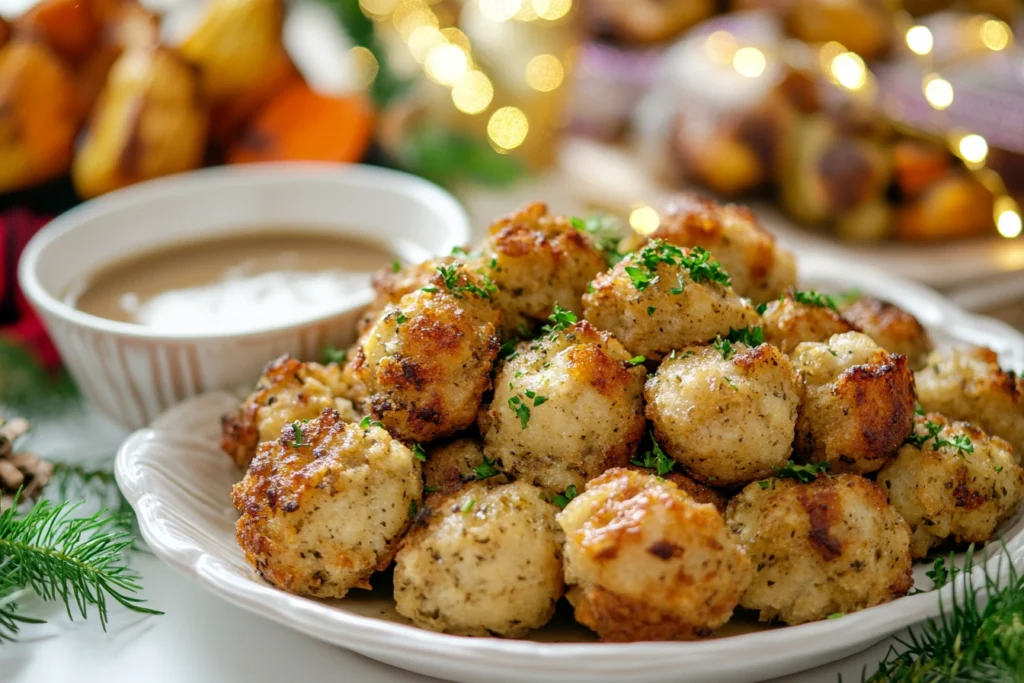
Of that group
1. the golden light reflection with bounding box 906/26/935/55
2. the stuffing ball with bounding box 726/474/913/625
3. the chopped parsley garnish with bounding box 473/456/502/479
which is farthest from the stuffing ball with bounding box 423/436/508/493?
the golden light reflection with bounding box 906/26/935/55

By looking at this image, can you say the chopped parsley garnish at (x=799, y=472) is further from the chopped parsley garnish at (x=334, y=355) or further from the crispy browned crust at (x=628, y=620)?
the chopped parsley garnish at (x=334, y=355)

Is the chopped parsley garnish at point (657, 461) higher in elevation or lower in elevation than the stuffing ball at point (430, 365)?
lower

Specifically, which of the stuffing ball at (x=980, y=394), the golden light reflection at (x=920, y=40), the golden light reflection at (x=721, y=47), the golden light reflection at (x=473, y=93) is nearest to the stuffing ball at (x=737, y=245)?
the stuffing ball at (x=980, y=394)

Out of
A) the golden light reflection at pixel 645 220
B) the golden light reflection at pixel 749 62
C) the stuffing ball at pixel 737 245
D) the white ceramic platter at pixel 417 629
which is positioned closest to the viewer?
the white ceramic platter at pixel 417 629

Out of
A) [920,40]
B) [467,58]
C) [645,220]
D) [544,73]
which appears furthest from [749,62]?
[645,220]

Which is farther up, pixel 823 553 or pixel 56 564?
pixel 823 553

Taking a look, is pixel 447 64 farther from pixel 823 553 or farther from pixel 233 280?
pixel 823 553

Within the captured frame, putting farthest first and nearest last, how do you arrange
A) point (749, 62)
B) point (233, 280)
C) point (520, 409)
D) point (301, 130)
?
1. point (749, 62)
2. point (301, 130)
3. point (233, 280)
4. point (520, 409)
